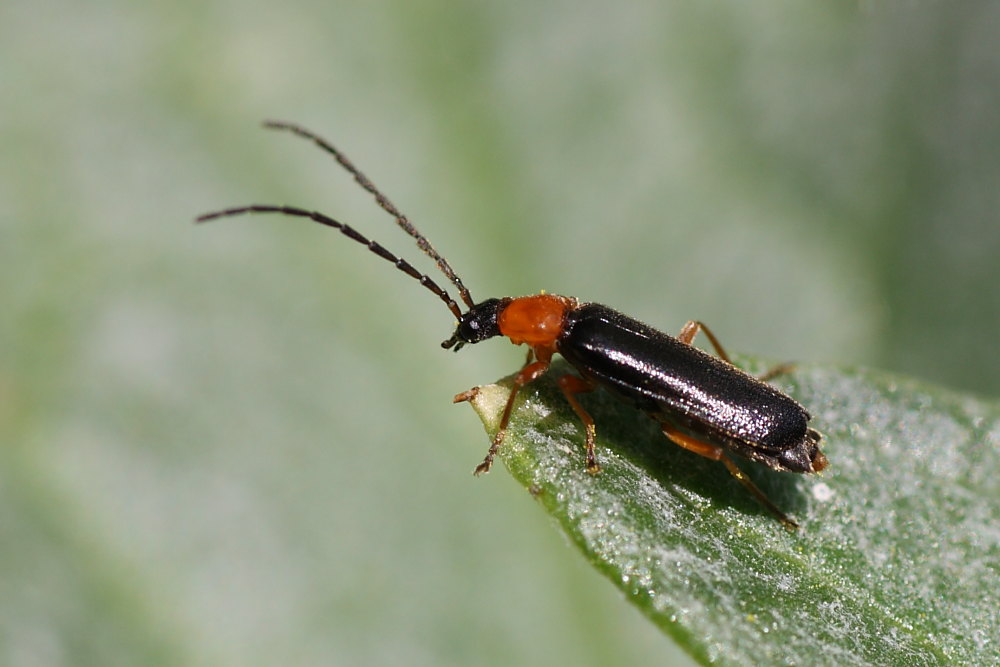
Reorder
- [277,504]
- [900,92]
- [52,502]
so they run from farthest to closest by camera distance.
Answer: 1. [900,92]
2. [277,504]
3. [52,502]

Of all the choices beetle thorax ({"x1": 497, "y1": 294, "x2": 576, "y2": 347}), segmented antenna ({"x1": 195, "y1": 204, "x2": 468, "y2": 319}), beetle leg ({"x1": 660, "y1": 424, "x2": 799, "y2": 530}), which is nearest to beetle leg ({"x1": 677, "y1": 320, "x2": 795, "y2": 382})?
beetle leg ({"x1": 660, "y1": 424, "x2": 799, "y2": 530})

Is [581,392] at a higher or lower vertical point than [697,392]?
lower

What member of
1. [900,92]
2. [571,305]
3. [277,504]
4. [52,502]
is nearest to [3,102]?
[52,502]

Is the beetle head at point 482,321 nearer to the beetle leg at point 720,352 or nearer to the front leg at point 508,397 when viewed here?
the front leg at point 508,397

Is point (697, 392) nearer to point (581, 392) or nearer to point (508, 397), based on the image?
point (581, 392)

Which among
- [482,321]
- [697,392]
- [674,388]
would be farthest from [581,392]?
[482,321]

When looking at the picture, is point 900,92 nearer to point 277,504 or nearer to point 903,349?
point 903,349

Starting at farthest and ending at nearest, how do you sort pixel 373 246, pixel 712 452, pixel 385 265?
pixel 385 265 < pixel 373 246 < pixel 712 452
